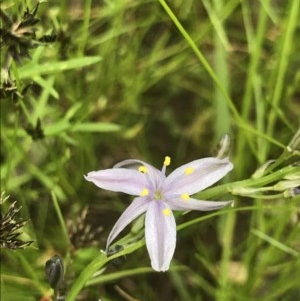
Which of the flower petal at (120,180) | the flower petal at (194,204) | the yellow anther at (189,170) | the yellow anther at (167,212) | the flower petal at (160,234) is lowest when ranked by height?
Result: the flower petal at (160,234)

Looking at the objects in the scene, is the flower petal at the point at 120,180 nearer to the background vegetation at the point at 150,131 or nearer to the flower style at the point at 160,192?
the flower style at the point at 160,192

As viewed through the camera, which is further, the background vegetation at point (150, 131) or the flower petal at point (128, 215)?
the background vegetation at point (150, 131)

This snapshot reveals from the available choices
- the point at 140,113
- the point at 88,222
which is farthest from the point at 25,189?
the point at 140,113

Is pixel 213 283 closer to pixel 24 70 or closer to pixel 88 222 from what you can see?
pixel 88 222

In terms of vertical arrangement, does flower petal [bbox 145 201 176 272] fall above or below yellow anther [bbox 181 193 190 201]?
below

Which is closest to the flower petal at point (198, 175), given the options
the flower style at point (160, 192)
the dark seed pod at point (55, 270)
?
the flower style at point (160, 192)

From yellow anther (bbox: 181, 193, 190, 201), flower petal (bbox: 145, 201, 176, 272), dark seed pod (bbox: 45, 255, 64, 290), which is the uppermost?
yellow anther (bbox: 181, 193, 190, 201)

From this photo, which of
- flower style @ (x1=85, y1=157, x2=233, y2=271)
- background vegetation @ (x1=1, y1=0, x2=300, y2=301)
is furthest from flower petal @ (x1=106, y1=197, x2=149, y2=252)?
background vegetation @ (x1=1, y1=0, x2=300, y2=301)

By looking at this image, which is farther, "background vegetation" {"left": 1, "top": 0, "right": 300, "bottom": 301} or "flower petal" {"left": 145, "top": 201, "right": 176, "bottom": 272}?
"background vegetation" {"left": 1, "top": 0, "right": 300, "bottom": 301}

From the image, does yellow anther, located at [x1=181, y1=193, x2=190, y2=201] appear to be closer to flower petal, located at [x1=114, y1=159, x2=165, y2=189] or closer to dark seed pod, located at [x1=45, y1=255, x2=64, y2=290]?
flower petal, located at [x1=114, y1=159, x2=165, y2=189]
